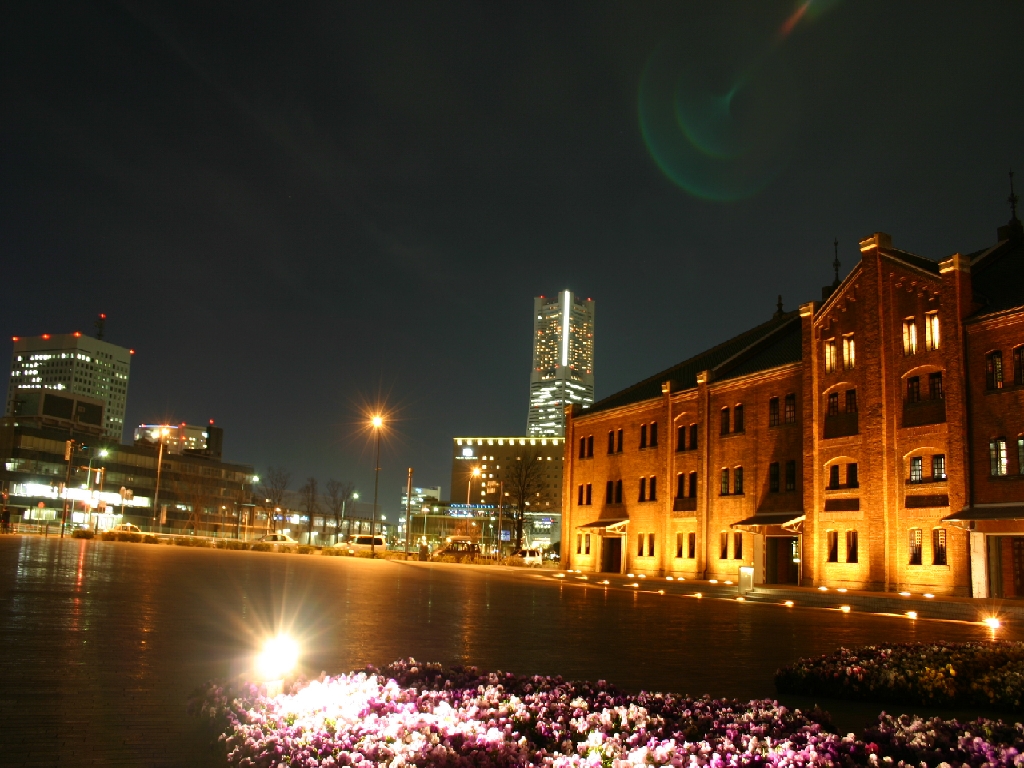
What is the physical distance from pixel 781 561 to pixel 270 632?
34174 mm

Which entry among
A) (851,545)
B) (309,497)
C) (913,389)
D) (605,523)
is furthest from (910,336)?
(309,497)

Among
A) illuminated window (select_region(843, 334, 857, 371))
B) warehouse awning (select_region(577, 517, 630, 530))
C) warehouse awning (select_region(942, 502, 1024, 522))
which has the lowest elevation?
warehouse awning (select_region(577, 517, 630, 530))

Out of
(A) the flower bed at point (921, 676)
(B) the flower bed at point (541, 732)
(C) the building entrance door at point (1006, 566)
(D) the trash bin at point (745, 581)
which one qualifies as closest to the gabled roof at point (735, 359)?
(D) the trash bin at point (745, 581)

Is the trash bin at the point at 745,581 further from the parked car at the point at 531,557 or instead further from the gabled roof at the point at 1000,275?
the parked car at the point at 531,557

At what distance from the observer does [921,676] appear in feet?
30.9

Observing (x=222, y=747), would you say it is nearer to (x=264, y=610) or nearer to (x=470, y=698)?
(x=470, y=698)

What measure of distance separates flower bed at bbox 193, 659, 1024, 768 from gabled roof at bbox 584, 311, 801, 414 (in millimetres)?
38761

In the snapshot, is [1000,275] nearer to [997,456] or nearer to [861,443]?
[997,456]

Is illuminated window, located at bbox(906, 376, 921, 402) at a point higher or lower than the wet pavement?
higher

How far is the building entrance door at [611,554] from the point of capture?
56.4m

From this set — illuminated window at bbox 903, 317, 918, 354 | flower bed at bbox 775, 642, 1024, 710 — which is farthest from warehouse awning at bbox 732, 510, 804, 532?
flower bed at bbox 775, 642, 1024, 710

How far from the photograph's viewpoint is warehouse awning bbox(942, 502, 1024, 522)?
101ft

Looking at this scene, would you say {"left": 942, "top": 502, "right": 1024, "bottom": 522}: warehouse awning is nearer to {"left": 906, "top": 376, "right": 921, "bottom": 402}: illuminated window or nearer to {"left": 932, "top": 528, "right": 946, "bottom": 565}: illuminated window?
{"left": 932, "top": 528, "right": 946, "bottom": 565}: illuminated window

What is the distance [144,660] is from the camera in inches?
413
